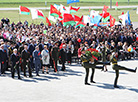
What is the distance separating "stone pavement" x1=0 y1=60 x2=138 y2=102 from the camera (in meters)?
14.6

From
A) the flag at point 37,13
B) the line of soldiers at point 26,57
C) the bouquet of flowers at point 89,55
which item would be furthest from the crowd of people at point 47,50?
the flag at point 37,13

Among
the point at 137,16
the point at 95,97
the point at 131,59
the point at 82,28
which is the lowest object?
the point at 95,97

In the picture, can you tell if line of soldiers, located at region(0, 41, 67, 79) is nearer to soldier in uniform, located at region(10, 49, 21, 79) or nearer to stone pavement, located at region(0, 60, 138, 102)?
soldier in uniform, located at region(10, 49, 21, 79)

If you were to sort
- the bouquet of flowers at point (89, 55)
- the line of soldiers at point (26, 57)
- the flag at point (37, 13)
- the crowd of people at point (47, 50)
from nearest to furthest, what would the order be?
the bouquet of flowers at point (89, 55)
the line of soldiers at point (26, 57)
the crowd of people at point (47, 50)
the flag at point (37, 13)

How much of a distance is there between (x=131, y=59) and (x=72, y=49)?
15.8 feet

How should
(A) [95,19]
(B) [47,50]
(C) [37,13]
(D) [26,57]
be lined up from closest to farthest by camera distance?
(D) [26,57], (B) [47,50], (A) [95,19], (C) [37,13]

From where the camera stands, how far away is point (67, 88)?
16.5m

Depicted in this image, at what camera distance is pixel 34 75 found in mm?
19719

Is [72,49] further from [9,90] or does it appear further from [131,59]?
[9,90]

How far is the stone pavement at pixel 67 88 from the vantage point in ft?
48.1

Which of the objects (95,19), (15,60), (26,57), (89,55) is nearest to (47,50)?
(26,57)

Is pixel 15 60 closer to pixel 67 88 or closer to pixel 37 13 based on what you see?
pixel 67 88

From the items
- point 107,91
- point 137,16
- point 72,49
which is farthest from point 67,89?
point 137,16

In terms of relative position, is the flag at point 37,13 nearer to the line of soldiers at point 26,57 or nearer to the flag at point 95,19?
the flag at point 95,19
